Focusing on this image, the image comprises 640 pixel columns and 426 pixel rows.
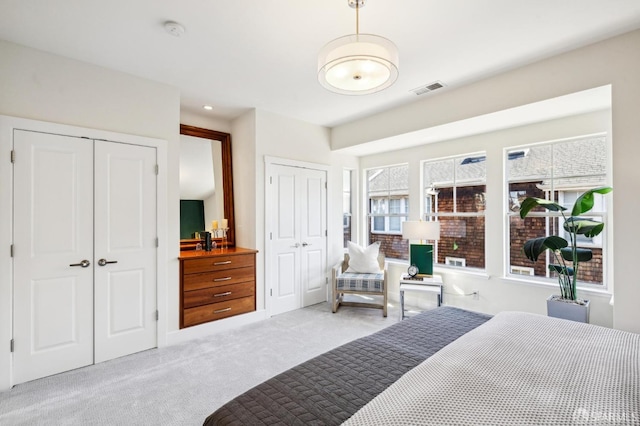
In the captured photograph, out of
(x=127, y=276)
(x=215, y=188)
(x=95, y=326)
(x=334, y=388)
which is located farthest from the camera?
(x=215, y=188)

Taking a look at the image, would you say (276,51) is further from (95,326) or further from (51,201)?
(95,326)

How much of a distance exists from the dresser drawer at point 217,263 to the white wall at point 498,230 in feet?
8.18

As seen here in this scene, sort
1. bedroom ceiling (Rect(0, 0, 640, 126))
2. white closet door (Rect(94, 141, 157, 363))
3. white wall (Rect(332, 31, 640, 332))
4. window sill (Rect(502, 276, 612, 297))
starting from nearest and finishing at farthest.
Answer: bedroom ceiling (Rect(0, 0, 640, 126)) < white wall (Rect(332, 31, 640, 332)) < white closet door (Rect(94, 141, 157, 363)) < window sill (Rect(502, 276, 612, 297))

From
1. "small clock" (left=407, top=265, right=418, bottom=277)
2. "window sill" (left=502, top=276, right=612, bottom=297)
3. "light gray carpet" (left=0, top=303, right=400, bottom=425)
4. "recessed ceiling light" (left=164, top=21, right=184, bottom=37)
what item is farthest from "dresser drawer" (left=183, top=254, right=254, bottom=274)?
"window sill" (left=502, top=276, right=612, bottom=297)

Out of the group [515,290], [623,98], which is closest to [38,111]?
[623,98]

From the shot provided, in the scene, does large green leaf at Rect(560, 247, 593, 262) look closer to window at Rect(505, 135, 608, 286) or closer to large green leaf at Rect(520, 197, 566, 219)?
large green leaf at Rect(520, 197, 566, 219)

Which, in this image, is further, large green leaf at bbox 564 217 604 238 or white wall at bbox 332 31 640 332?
large green leaf at bbox 564 217 604 238

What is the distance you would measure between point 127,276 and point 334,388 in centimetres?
266

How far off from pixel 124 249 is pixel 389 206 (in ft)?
12.5

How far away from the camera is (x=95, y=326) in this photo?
9.33 ft

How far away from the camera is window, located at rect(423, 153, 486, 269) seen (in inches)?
163

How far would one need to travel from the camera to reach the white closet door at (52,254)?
8.29 ft

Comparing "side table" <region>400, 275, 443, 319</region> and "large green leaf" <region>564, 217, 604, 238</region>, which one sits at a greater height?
"large green leaf" <region>564, 217, 604, 238</region>

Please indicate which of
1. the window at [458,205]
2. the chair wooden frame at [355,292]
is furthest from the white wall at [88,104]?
the window at [458,205]
